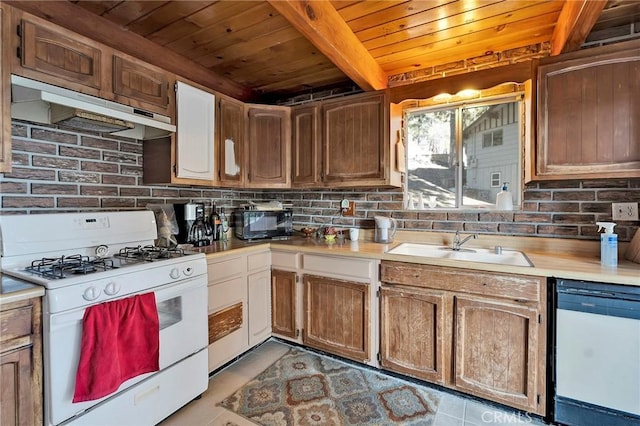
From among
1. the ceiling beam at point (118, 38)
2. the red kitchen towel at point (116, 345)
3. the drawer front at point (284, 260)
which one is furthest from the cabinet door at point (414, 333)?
the ceiling beam at point (118, 38)

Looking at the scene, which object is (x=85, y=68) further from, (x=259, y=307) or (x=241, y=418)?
(x=241, y=418)

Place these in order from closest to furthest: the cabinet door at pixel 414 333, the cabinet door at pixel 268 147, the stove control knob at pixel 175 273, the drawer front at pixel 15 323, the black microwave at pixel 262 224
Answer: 1. the drawer front at pixel 15 323
2. the stove control knob at pixel 175 273
3. the cabinet door at pixel 414 333
4. the black microwave at pixel 262 224
5. the cabinet door at pixel 268 147

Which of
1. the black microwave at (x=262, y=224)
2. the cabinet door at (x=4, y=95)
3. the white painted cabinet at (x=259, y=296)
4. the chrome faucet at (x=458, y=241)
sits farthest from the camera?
the black microwave at (x=262, y=224)

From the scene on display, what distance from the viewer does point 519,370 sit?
5.62 feet

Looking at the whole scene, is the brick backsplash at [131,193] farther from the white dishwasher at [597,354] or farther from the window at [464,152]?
the white dishwasher at [597,354]

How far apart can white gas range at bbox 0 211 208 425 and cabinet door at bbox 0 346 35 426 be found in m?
0.06

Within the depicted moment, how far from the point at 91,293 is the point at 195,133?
133cm

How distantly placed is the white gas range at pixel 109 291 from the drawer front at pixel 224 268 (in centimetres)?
18

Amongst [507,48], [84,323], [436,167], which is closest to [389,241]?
[436,167]

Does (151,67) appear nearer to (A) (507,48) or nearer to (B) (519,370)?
(A) (507,48)

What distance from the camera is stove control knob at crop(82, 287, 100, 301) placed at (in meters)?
1.31

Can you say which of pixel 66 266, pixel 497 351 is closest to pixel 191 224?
pixel 66 266

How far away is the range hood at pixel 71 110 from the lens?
1.42m

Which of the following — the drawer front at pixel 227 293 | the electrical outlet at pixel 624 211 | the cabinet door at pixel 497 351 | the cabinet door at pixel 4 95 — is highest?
the cabinet door at pixel 4 95
